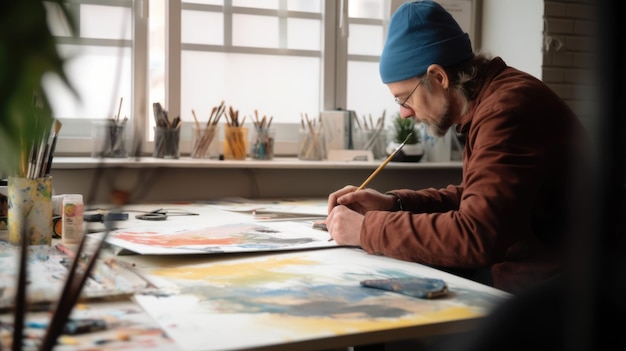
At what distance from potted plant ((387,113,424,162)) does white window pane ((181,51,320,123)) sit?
1.23 feet

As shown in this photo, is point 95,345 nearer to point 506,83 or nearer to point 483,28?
point 506,83

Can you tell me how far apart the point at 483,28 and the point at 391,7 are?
557 millimetres

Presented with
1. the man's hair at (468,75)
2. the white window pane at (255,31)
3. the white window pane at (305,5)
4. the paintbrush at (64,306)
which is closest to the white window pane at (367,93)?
the white window pane at (305,5)

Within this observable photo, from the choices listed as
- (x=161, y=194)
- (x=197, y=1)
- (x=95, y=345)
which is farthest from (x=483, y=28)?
(x=95, y=345)

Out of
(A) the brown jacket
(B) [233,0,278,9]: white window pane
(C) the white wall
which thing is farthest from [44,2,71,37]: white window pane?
(C) the white wall

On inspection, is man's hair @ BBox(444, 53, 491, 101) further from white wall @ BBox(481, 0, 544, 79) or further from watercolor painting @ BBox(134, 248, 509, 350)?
white wall @ BBox(481, 0, 544, 79)

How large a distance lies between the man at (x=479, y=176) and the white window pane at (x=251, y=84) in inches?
47.7

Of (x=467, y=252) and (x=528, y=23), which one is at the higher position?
(x=528, y=23)

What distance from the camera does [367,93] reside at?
316 centimetres

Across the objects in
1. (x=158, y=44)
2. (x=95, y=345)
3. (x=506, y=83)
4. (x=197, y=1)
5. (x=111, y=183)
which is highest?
(x=197, y=1)

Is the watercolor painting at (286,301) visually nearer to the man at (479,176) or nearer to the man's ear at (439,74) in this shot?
the man at (479,176)

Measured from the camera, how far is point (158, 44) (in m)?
2.76

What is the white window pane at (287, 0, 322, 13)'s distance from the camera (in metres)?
3.00

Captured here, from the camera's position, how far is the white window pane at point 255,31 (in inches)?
115
